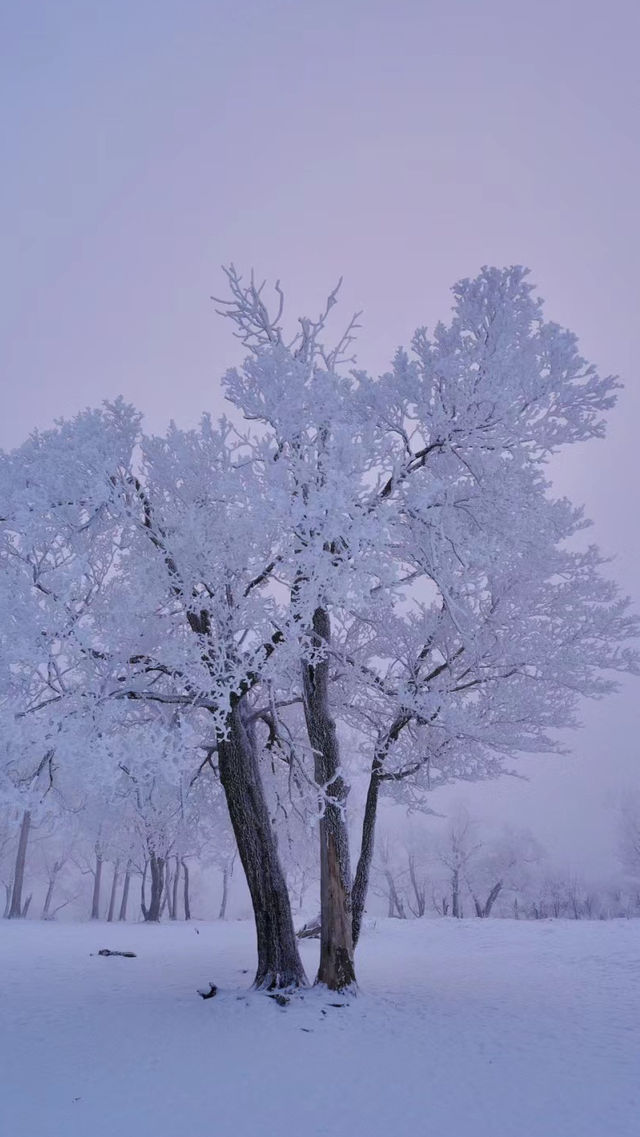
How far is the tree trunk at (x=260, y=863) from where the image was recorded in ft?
32.4

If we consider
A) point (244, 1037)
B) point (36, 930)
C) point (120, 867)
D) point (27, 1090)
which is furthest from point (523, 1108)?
point (120, 867)

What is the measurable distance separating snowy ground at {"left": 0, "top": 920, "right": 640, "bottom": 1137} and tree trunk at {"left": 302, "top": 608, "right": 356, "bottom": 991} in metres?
0.52

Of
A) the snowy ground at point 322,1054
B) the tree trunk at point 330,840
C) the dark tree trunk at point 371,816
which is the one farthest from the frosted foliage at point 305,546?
the snowy ground at point 322,1054

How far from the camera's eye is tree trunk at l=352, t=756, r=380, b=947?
35.3 ft

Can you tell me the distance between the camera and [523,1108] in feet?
17.9

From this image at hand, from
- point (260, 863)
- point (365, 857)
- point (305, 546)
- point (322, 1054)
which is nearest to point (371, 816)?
point (365, 857)

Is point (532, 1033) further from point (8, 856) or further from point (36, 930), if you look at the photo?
point (8, 856)

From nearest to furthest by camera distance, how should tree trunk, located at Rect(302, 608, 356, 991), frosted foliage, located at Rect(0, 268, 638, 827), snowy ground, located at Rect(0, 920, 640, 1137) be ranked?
snowy ground, located at Rect(0, 920, 640, 1137) → frosted foliage, located at Rect(0, 268, 638, 827) → tree trunk, located at Rect(302, 608, 356, 991)

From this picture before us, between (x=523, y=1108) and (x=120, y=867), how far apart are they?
35087 millimetres

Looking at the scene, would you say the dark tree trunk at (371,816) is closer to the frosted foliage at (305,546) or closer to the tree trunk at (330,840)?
the frosted foliage at (305,546)

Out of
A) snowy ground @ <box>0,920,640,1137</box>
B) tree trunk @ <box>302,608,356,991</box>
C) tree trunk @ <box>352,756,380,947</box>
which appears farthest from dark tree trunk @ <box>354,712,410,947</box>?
snowy ground @ <box>0,920,640,1137</box>

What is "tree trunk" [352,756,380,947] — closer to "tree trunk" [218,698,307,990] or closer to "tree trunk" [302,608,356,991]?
"tree trunk" [302,608,356,991]

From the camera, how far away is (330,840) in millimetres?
10117

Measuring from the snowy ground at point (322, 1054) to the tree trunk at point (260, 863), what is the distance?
56cm
